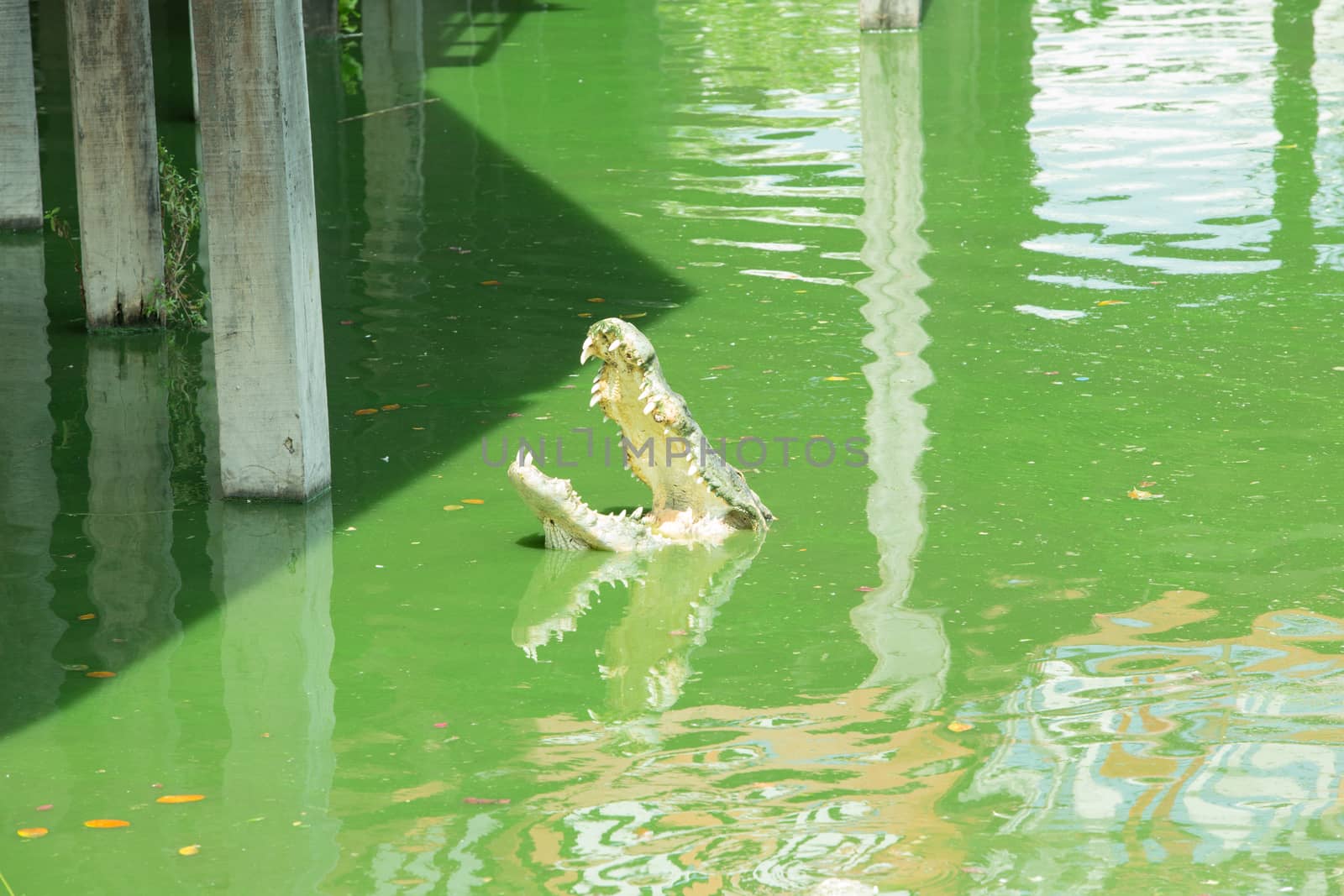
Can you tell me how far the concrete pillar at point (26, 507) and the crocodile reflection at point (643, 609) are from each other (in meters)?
1.57

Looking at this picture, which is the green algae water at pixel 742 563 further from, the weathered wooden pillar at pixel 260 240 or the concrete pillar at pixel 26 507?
the weathered wooden pillar at pixel 260 240

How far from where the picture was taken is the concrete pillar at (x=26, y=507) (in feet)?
18.1

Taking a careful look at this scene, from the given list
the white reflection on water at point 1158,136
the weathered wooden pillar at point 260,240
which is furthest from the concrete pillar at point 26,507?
the white reflection on water at point 1158,136

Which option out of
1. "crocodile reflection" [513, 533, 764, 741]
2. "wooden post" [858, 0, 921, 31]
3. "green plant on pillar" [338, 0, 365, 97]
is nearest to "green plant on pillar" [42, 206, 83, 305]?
"crocodile reflection" [513, 533, 764, 741]

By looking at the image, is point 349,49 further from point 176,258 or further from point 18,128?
point 176,258

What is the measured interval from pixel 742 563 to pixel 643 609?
51 cm

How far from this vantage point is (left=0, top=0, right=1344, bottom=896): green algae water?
4527mm

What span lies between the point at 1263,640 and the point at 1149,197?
23.2ft

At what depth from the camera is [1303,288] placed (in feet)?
32.1

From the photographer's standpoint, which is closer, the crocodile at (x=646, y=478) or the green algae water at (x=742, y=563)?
the green algae water at (x=742, y=563)

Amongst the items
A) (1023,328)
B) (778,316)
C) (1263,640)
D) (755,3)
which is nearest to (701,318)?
(778,316)

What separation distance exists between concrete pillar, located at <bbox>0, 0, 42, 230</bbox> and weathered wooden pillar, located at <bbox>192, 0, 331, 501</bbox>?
4.86 meters

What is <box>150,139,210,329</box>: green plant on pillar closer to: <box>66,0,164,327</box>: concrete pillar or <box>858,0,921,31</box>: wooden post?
<box>66,0,164,327</box>: concrete pillar

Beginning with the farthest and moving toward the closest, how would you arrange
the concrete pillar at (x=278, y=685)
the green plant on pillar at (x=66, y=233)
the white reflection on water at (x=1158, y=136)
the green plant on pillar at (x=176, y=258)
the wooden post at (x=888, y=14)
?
the wooden post at (x=888, y=14)
the white reflection on water at (x=1158, y=136)
the green plant on pillar at (x=66, y=233)
the green plant on pillar at (x=176, y=258)
the concrete pillar at (x=278, y=685)
